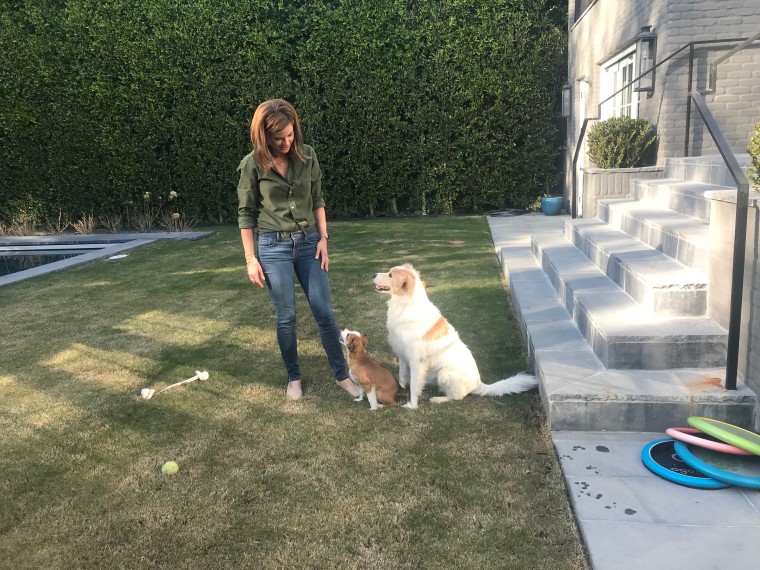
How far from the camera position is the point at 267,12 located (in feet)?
40.3

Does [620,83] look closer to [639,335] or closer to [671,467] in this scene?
[639,335]

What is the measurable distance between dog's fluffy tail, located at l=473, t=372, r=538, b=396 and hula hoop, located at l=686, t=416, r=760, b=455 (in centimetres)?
100

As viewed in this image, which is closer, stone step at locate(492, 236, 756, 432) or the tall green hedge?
stone step at locate(492, 236, 756, 432)

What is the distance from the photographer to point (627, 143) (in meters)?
8.29

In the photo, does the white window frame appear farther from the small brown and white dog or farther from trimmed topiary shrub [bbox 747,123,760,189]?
the small brown and white dog

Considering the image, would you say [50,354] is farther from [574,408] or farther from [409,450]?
[574,408]

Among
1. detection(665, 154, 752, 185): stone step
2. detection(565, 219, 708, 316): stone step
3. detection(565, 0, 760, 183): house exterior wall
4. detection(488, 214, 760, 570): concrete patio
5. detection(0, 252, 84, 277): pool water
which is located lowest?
detection(488, 214, 760, 570): concrete patio

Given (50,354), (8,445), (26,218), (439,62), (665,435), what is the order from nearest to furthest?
(665,435), (8,445), (50,354), (439,62), (26,218)

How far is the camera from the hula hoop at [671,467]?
9.14 feet

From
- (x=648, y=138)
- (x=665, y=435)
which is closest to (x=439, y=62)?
(x=648, y=138)

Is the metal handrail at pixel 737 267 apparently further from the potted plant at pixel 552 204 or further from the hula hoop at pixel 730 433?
the potted plant at pixel 552 204

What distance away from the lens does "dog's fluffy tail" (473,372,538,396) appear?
12.8 ft

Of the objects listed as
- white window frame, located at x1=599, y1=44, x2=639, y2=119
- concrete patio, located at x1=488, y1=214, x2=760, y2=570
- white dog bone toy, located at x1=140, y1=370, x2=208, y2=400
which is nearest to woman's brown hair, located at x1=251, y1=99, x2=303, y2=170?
white dog bone toy, located at x1=140, y1=370, x2=208, y2=400

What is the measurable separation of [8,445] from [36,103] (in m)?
11.5
